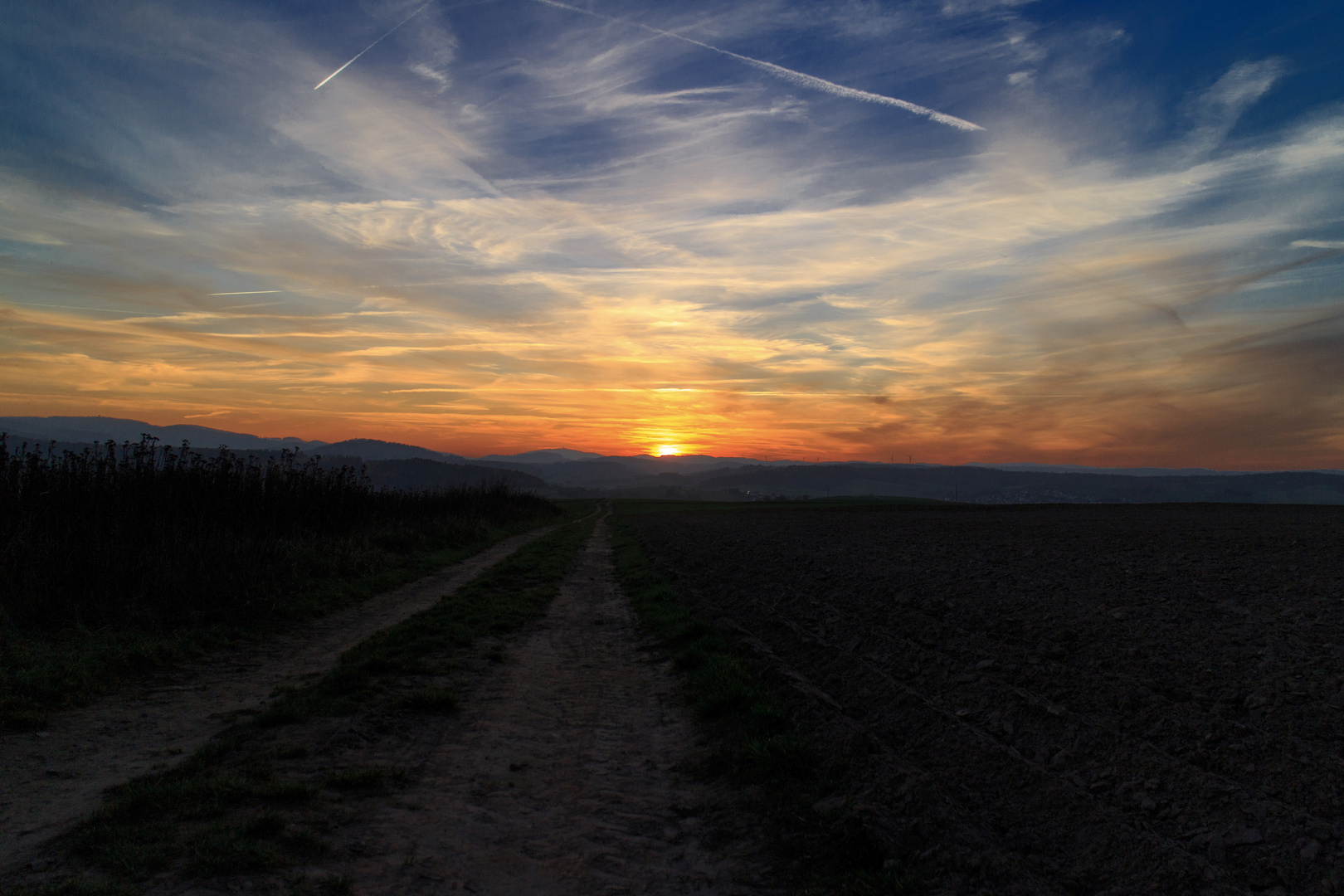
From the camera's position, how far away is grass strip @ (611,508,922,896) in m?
4.03

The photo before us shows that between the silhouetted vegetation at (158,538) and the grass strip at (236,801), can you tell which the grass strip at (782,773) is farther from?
the silhouetted vegetation at (158,538)

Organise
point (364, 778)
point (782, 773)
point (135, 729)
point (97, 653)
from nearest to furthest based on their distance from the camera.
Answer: point (364, 778)
point (782, 773)
point (135, 729)
point (97, 653)

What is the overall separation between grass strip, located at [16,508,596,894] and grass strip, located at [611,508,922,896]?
2.83m

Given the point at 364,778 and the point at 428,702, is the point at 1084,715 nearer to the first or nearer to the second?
the point at 364,778

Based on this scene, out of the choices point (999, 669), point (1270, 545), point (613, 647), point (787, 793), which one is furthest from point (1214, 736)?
point (1270, 545)

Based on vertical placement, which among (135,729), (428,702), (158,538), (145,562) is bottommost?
(135,729)

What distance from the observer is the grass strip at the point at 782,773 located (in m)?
4.03

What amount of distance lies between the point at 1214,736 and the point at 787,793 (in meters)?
3.38

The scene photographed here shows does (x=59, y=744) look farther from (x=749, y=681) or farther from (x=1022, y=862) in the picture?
(x=1022, y=862)

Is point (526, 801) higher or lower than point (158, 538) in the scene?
lower

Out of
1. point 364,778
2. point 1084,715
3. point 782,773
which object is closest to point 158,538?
point 364,778

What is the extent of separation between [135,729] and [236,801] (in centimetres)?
257

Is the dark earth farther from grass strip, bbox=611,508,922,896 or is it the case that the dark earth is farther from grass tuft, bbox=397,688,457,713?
grass tuft, bbox=397,688,457,713

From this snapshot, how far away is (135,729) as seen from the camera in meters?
6.27
